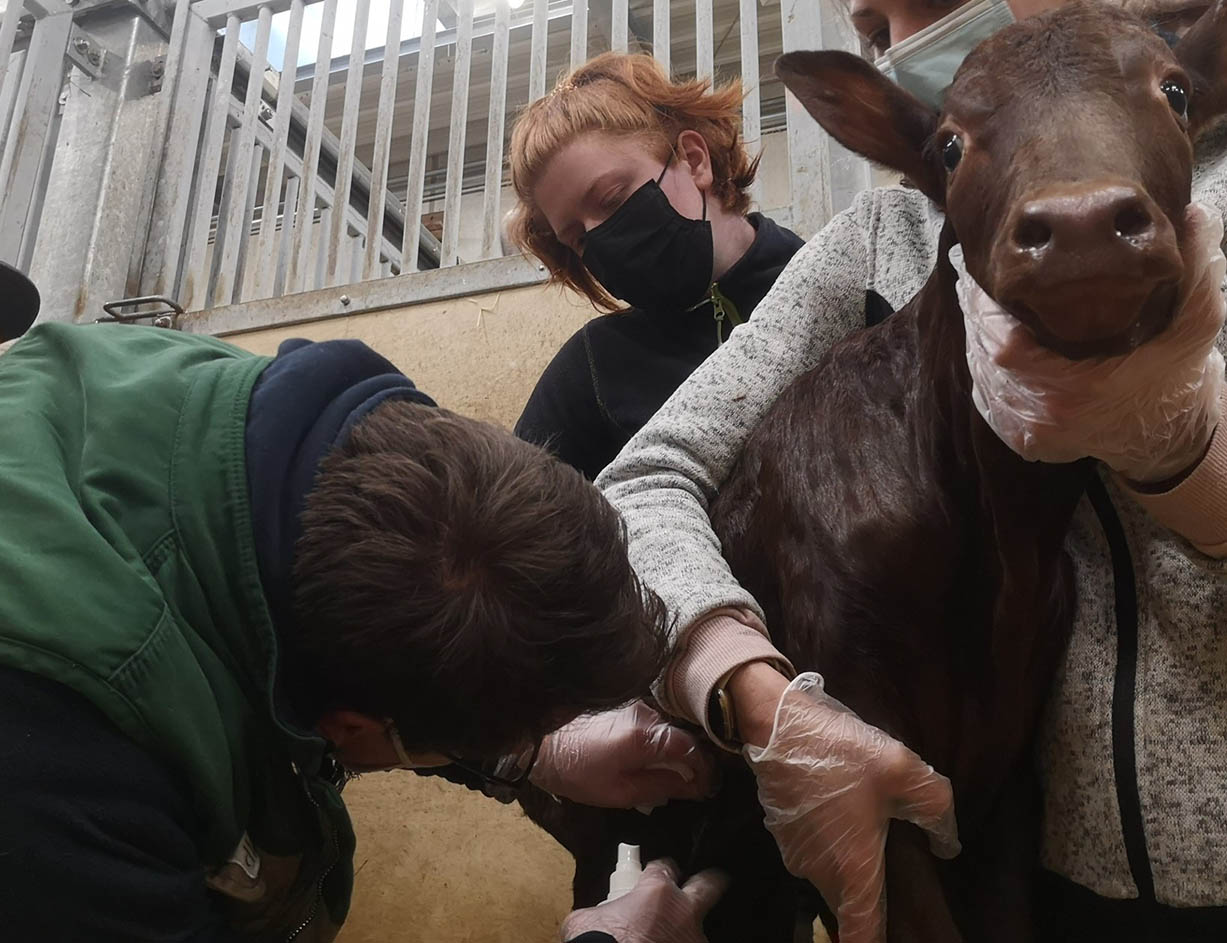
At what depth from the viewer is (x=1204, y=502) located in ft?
2.94

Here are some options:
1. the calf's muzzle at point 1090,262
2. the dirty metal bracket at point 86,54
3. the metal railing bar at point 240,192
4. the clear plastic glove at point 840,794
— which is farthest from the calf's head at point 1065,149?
the dirty metal bracket at point 86,54

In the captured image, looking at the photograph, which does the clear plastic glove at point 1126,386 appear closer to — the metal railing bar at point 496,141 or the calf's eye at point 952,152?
the calf's eye at point 952,152

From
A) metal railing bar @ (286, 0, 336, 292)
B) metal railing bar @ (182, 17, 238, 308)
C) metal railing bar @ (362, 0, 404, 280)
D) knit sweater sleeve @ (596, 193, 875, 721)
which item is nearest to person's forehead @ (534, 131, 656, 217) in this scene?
knit sweater sleeve @ (596, 193, 875, 721)

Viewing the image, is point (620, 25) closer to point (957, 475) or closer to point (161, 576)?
point (957, 475)

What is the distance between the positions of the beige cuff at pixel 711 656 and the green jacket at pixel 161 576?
367mm

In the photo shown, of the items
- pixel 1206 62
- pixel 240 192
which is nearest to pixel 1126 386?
pixel 1206 62

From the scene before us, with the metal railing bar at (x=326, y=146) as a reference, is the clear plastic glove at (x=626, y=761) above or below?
below

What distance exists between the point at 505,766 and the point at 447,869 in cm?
126

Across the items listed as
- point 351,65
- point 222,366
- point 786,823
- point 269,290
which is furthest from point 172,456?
point 351,65

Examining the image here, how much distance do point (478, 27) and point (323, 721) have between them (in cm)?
332

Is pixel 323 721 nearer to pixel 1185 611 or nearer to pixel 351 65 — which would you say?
pixel 1185 611

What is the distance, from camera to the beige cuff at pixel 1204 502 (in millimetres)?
893

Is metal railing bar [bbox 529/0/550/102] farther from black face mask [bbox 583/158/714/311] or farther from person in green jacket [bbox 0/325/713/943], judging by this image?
person in green jacket [bbox 0/325/713/943]

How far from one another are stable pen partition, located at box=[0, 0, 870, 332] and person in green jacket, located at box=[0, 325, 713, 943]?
1.86 metres
